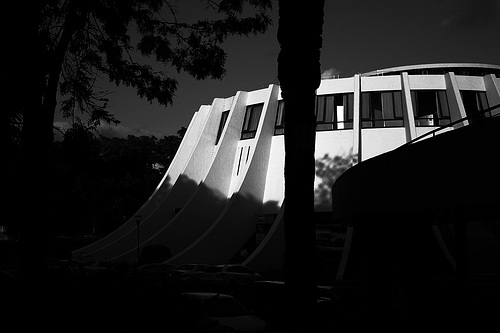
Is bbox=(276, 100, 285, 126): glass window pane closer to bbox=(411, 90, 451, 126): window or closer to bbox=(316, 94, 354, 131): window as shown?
bbox=(316, 94, 354, 131): window

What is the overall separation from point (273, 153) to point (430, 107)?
34.2ft

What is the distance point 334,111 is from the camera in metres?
32.7

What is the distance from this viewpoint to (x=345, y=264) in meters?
25.3

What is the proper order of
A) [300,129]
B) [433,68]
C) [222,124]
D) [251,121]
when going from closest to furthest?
1. [300,129]
2. [251,121]
3. [433,68]
4. [222,124]

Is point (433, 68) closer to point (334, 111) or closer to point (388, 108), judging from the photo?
point (388, 108)

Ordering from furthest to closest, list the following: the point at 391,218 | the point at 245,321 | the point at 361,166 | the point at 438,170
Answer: the point at 391,218 → the point at 361,166 → the point at 245,321 → the point at 438,170

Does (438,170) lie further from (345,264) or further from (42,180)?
(345,264)

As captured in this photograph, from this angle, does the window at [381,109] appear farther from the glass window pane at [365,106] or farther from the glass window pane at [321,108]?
the glass window pane at [321,108]

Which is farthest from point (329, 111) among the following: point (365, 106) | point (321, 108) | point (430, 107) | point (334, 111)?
point (430, 107)

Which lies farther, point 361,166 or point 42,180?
point 361,166

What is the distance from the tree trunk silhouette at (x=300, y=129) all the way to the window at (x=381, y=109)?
25.6 meters

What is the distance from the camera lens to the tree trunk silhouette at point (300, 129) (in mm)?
6590

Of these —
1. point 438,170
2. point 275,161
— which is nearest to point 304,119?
point 438,170

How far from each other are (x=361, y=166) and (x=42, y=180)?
330 inches
